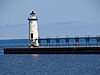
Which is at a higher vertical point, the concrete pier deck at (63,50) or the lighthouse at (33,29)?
the lighthouse at (33,29)

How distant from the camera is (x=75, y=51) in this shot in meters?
102

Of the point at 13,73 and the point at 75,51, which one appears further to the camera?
the point at 75,51

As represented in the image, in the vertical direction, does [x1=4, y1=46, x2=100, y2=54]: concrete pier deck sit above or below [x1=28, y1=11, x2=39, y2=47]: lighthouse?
below

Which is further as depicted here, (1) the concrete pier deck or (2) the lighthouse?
(2) the lighthouse

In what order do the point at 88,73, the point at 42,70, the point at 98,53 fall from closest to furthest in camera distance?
the point at 88,73
the point at 42,70
the point at 98,53

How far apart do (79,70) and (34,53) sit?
103 ft

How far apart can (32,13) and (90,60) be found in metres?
19.2

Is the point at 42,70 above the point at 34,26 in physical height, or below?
below

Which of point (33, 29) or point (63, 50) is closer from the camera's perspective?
point (63, 50)

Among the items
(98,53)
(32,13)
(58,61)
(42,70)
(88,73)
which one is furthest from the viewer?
(32,13)

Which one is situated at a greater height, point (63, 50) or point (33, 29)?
point (33, 29)

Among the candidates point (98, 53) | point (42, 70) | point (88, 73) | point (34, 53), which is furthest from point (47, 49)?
point (88, 73)

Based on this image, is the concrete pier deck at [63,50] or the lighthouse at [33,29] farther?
the lighthouse at [33,29]

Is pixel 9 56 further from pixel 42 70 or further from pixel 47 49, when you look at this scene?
pixel 42 70
